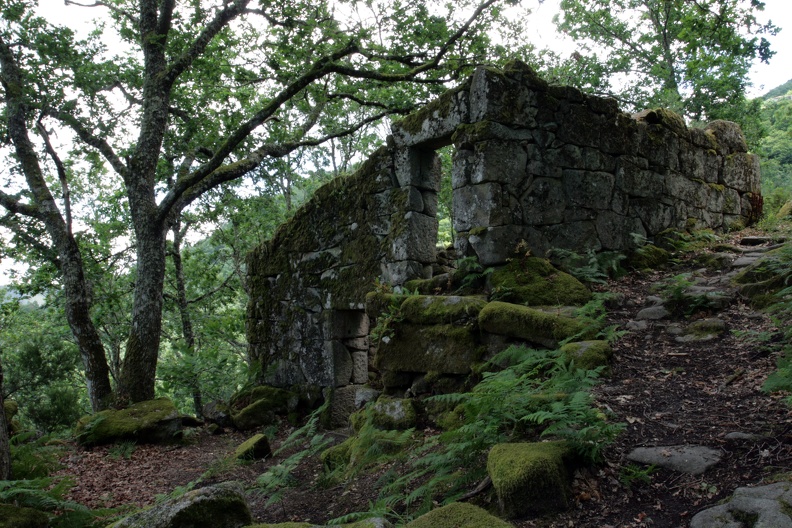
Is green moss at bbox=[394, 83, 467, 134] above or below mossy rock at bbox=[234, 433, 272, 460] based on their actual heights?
above

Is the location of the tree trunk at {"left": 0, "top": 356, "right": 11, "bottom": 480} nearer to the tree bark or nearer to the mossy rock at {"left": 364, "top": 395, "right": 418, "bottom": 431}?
the mossy rock at {"left": 364, "top": 395, "right": 418, "bottom": 431}

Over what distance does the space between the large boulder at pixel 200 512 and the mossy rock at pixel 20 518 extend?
1392 millimetres

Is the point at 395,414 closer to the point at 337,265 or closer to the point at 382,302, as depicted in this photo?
the point at 382,302

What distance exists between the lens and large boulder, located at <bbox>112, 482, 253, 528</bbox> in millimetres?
2664

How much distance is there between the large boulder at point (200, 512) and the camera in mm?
2664

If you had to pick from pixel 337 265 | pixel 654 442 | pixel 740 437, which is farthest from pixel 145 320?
pixel 740 437

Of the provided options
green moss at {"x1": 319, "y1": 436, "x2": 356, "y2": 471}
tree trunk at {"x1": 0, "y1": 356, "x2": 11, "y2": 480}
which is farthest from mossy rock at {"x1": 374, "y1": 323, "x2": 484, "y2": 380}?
tree trunk at {"x1": 0, "y1": 356, "x2": 11, "y2": 480}

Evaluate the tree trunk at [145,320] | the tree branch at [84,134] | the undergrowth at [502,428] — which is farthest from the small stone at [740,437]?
the tree branch at [84,134]

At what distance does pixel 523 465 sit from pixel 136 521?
6.51 ft

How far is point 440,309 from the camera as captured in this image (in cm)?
537

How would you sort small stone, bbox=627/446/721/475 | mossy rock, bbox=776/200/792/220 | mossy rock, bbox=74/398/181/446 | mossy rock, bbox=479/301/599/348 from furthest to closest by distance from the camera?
1. mossy rock, bbox=776/200/792/220
2. mossy rock, bbox=74/398/181/446
3. mossy rock, bbox=479/301/599/348
4. small stone, bbox=627/446/721/475

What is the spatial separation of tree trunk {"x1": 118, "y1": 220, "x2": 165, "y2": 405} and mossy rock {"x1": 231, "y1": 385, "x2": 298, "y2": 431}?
165 centimetres

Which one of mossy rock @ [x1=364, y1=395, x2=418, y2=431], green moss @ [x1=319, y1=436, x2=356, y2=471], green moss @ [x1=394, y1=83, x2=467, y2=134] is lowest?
green moss @ [x1=319, y1=436, x2=356, y2=471]

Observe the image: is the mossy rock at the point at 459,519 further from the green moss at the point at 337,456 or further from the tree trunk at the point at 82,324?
the tree trunk at the point at 82,324
